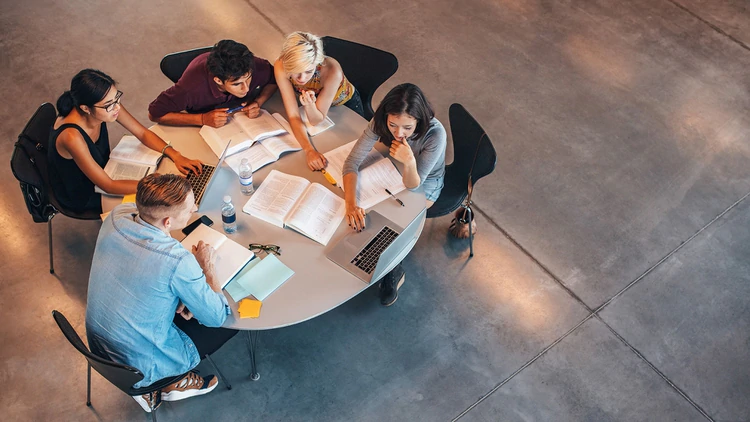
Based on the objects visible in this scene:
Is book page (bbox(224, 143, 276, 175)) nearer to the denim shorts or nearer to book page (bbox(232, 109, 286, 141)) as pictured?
book page (bbox(232, 109, 286, 141))

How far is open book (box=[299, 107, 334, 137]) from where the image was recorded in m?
3.68

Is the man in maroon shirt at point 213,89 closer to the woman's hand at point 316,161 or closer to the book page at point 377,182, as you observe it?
the woman's hand at point 316,161

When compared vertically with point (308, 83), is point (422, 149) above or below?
below

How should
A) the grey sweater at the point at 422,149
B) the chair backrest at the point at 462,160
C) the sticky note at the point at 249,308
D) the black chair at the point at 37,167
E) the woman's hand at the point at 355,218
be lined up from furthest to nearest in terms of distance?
the chair backrest at the point at 462,160 < the grey sweater at the point at 422,149 < the black chair at the point at 37,167 < the woman's hand at the point at 355,218 < the sticky note at the point at 249,308

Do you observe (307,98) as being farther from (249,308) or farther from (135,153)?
(249,308)

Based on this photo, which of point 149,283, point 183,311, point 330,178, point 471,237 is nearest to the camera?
point 149,283

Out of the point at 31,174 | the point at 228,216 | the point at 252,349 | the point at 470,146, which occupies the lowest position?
the point at 252,349

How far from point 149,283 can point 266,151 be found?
1139 millimetres

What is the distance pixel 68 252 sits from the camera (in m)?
4.05

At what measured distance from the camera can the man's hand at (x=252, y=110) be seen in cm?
367

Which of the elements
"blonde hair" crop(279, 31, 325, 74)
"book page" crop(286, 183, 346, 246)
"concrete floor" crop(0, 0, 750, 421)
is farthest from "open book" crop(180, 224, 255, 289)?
"blonde hair" crop(279, 31, 325, 74)

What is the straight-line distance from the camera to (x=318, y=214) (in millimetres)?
3232

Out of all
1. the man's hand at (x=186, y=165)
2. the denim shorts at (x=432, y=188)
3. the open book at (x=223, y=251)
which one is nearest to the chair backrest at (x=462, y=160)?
the denim shorts at (x=432, y=188)

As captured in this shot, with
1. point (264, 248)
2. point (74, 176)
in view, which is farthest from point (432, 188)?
point (74, 176)
